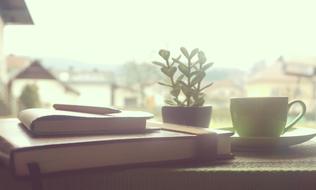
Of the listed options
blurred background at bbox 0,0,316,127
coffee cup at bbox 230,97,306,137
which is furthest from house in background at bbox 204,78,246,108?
coffee cup at bbox 230,97,306,137

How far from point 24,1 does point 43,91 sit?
0.76 feet

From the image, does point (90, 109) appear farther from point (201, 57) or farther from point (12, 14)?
point (12, 14)

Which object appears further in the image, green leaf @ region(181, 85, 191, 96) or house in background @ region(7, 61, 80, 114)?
house in background @ region(7, 61, 80, 114)

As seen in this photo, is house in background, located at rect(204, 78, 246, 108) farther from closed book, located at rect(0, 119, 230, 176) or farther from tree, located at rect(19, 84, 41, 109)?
closed book, located at rect(0, 119, 230, 176)

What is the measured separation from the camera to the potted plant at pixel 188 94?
807mm

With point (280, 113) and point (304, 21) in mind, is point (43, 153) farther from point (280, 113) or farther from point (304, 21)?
point (304, 21)

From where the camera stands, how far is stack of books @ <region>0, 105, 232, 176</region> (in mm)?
497

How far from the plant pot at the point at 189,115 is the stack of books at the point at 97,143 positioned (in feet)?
0.45

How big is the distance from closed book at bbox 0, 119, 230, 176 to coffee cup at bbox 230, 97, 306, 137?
0.14 m

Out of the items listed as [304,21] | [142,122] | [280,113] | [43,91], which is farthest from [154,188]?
[304,21]

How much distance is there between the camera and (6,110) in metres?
1.11

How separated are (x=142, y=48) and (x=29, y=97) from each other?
1.02 ft

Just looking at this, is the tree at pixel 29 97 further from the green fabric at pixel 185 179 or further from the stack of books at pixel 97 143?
the green fabric at pixel 185 179

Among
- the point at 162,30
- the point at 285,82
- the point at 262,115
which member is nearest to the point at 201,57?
the point at 262,115
